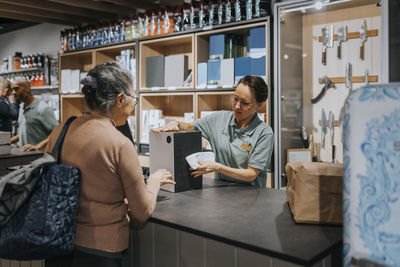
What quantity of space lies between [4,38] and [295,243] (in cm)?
811

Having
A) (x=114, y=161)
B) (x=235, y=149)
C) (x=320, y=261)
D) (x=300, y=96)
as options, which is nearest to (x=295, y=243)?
(x=320, y=261)

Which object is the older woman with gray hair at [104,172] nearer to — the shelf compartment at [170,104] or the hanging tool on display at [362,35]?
the hanging tool on display at [362,35]

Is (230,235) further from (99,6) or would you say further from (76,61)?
(76,61)

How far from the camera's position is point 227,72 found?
3445 millimetres

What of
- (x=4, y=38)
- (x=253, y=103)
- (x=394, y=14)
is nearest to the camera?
(x=253, y=103)

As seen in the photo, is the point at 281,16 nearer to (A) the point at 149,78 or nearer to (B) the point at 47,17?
(A) the point at 149,78

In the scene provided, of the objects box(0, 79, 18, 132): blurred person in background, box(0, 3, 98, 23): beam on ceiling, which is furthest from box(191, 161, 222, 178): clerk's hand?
box(0, 3, 98, 23): beam on ceiling

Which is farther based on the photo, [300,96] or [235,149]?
[300,96]

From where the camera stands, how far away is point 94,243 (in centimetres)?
133

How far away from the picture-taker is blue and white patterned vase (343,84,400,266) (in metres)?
1.03

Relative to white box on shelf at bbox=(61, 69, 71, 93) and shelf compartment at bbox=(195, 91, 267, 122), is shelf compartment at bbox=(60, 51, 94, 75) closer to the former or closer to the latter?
white box on shelf at bbox=(61, 69, 71, 93)

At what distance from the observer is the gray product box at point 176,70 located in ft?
12.7

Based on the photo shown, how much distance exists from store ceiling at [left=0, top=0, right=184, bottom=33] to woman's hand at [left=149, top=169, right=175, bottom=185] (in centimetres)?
308

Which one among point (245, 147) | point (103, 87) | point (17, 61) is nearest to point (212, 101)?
point (245, 147)
